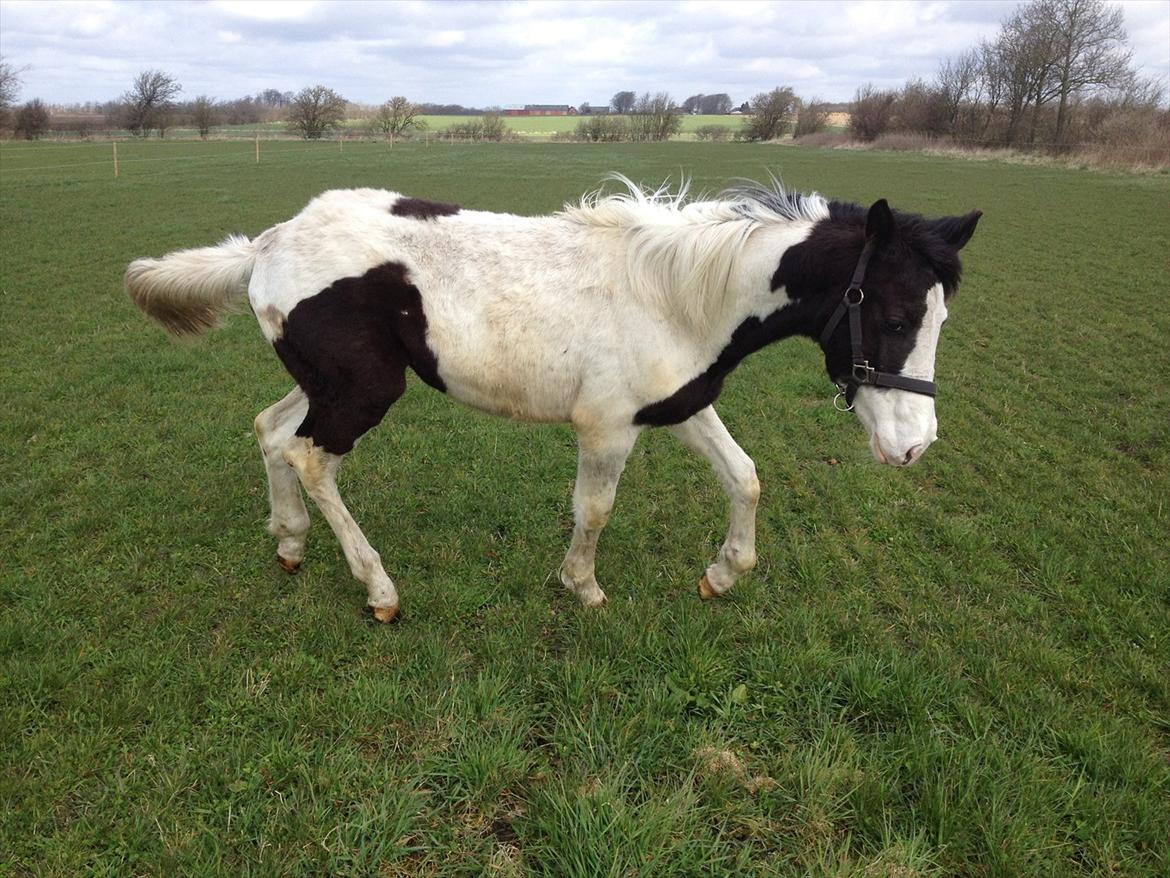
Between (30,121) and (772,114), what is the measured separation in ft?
237

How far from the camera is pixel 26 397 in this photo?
20.0ft

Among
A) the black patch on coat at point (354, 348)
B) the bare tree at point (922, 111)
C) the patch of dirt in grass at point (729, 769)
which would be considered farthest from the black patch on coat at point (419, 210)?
the bare tree at point (922, 111)

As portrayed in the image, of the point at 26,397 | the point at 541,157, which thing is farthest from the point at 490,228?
the point at 541,157

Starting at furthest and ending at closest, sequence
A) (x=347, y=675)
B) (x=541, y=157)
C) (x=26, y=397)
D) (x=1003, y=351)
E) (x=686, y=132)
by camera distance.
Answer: (x=686, y=132) < (x=541, y=157) < (x=1003, y=351) < (x=26, y=397) < (x=347, y=675)

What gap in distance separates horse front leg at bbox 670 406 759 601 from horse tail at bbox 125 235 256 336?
259cm

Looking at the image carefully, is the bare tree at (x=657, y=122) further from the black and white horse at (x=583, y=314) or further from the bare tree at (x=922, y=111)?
the black and white horse at (x=583, y=314)

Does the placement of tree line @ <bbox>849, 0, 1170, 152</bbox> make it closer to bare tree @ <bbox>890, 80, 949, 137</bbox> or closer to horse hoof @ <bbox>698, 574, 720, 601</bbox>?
bare tree @ <bbox>890, 80, 949, 137</bbox>

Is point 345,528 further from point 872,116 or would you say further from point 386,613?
point 872,116

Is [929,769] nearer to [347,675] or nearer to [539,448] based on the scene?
[347,675]

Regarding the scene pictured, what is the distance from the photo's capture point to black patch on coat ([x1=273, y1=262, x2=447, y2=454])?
10.4 feet

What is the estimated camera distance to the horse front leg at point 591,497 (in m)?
3.33

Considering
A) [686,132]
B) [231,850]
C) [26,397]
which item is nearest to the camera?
[231,850]

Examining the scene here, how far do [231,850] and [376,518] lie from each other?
98.3 inches

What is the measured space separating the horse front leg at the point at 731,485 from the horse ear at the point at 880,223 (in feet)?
4.03
